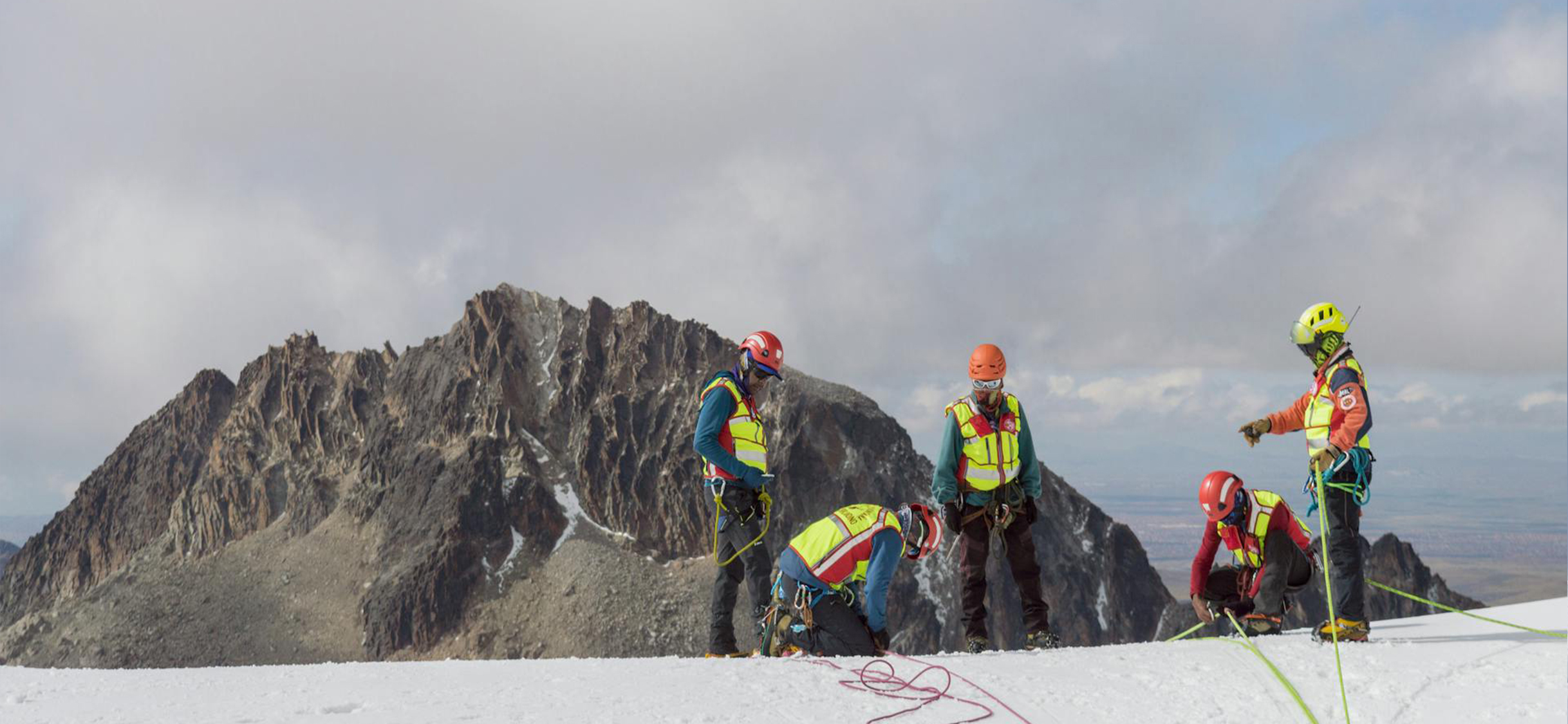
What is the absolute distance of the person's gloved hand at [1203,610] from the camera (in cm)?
1249

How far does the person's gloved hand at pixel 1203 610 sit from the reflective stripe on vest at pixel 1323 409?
2.53 m

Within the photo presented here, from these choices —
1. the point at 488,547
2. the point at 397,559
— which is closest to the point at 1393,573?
the point at 488,547

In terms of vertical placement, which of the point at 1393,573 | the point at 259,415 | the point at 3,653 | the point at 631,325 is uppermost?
the point at 631,325

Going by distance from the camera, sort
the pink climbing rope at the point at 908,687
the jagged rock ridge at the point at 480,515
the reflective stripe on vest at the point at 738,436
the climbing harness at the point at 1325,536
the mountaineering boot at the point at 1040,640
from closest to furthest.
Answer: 1. the pink climbing rope at the point at 908,687
2. the climbing harness at the point at 1325,536
3. the mountaineering boot at the point at 1040,640
4. the reflective stripe on vest at the point at 738,436
5. the jagged rock ridge at the point at 480,515

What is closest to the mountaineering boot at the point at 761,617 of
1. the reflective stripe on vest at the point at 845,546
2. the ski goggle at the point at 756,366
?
the reflective stripe on vest at the point at 845,546

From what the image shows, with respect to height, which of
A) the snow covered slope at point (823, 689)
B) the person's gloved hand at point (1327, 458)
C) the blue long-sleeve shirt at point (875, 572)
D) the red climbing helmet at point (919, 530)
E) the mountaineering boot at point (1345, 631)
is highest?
the person's gloved hand at point (1327, 458)

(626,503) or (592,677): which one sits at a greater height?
(626,503)

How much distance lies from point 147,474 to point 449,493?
57122 millimetres

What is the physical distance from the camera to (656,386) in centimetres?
11819

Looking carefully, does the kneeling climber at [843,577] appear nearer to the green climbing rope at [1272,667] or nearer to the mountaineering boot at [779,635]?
the mountaineering boot at [779,635]

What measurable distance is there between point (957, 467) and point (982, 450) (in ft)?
1.24

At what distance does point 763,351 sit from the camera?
40.1 ft

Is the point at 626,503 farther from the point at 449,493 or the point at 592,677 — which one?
the point at 592,677

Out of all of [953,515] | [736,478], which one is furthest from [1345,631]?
[736,478]
